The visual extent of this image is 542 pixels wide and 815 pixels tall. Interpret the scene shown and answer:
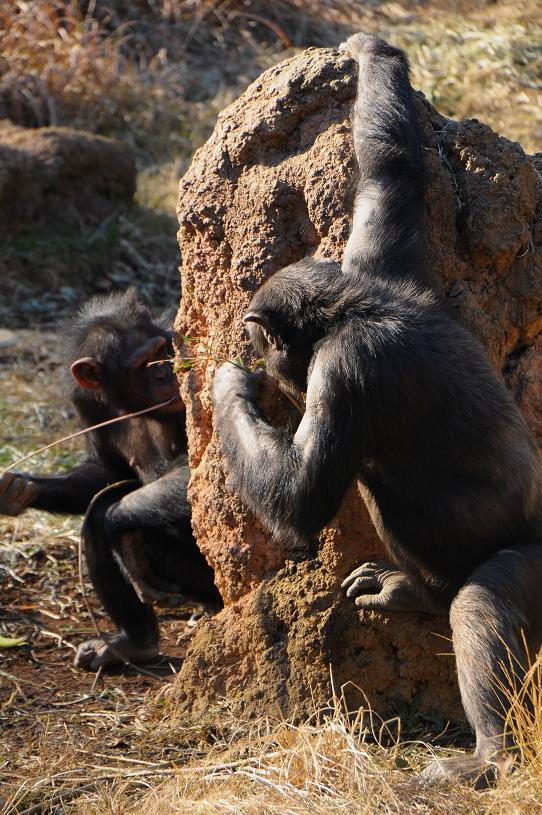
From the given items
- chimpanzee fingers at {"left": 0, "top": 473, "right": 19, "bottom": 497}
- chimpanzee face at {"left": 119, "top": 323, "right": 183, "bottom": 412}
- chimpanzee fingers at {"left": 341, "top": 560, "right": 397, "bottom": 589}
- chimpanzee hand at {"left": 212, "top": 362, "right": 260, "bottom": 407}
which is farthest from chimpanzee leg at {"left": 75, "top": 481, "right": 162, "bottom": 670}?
chimpanzee hand at {"left": 212, "top": 362, "right": 260, "bottom": 407}

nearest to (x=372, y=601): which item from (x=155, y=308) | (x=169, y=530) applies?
(x=169, y=530)

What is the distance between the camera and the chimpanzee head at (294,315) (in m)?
4.37

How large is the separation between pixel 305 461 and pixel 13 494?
118 inches

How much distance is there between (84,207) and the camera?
13.2 metres

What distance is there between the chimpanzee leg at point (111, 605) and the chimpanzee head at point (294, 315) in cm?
231

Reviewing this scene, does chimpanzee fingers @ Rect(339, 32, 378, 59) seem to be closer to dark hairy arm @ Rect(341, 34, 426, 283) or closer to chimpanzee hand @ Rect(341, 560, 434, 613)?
dark hairy arm @ Rect(341, 34, 426, 283)

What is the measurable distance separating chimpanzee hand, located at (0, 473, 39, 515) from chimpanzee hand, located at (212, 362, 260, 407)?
2.28 meters

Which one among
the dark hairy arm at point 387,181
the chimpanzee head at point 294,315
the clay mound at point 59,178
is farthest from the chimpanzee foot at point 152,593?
the clay mound at point 59,178

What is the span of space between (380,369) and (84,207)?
963cm

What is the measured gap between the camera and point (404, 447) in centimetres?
430

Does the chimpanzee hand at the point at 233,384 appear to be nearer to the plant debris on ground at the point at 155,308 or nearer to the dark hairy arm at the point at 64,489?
the plant debris on ground at the point at 155,308

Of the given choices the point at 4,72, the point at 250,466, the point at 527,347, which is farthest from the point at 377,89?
the point at 4,72

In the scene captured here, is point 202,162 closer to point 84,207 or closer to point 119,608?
point 119,608

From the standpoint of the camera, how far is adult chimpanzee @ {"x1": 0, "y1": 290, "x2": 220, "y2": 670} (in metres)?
6.28
